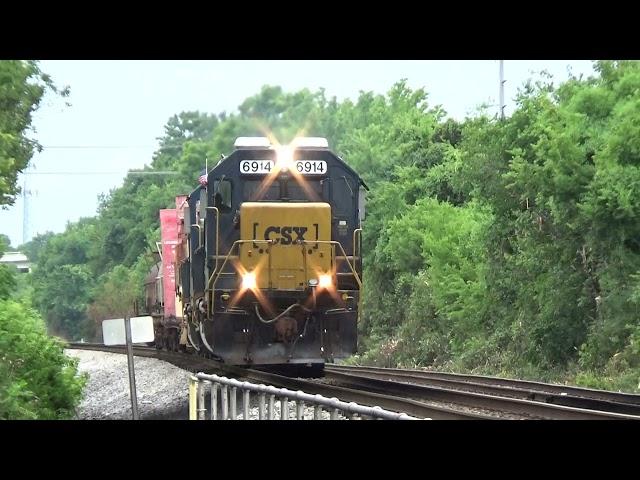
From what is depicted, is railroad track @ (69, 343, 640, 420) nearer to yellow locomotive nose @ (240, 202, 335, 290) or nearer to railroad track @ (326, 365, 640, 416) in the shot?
railroad track @ (326, 365, 640, 416)

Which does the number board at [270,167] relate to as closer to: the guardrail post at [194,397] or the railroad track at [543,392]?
the railroad track at [543,392]

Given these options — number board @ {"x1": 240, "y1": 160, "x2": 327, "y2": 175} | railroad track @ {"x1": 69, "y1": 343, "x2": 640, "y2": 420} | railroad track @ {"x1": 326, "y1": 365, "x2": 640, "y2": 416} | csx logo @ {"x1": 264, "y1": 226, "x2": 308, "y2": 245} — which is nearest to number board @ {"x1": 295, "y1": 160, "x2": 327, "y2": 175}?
number board @ {"x1": 240, "y1": 160, "x2": 327, "y2": 175}

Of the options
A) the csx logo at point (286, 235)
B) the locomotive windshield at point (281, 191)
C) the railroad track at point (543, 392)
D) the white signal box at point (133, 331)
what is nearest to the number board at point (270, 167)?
the locomotive windshield at point (281, 191)

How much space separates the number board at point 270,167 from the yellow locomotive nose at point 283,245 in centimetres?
60

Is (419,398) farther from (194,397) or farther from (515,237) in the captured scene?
(515,237)

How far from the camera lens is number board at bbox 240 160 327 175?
1603 centimetres

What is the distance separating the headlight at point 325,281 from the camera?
15.7 m

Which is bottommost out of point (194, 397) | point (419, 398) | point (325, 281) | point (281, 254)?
point (419, 398)

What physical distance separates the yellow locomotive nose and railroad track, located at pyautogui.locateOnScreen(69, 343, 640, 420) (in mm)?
1470

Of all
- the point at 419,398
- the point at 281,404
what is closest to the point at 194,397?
the point at 281,404

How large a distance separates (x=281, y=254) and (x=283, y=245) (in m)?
0.13

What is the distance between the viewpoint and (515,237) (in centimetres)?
2512

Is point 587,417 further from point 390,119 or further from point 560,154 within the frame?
point 390,119
